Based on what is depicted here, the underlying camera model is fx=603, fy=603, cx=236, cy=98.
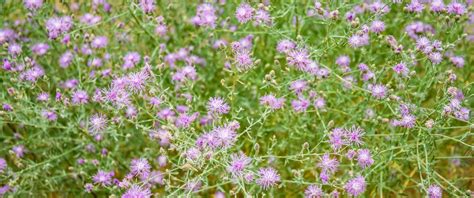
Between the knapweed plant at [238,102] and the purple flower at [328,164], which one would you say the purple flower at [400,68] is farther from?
the purple flower at [328,164]

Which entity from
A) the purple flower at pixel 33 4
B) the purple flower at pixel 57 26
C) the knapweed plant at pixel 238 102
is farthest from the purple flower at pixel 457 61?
the purple flower at pixel 33 4

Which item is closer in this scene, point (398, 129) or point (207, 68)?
point (398, 129)

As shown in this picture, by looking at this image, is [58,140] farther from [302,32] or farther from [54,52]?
[302,32]

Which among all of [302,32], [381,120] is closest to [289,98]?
[381,120]

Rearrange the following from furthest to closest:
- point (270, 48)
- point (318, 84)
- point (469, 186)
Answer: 1. point (270, 48)
2. point (469, 186)
3. point (318, 84)

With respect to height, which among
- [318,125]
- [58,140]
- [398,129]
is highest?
[58,140]

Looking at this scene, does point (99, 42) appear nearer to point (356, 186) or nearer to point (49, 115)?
point (49, 115)

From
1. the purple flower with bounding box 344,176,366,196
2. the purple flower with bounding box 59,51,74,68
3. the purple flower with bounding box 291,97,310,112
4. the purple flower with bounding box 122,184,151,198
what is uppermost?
the purple flower with bounding box 59,51,74,68

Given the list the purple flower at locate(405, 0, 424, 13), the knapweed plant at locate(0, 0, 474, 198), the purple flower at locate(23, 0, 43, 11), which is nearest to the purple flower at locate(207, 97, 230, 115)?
the knapweed plant at locate(0, 0, 474, 198)

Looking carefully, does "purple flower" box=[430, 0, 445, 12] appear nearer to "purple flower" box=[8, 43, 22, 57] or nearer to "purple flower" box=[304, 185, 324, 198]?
"purple flower" box=[304, 185, 324, 198]
